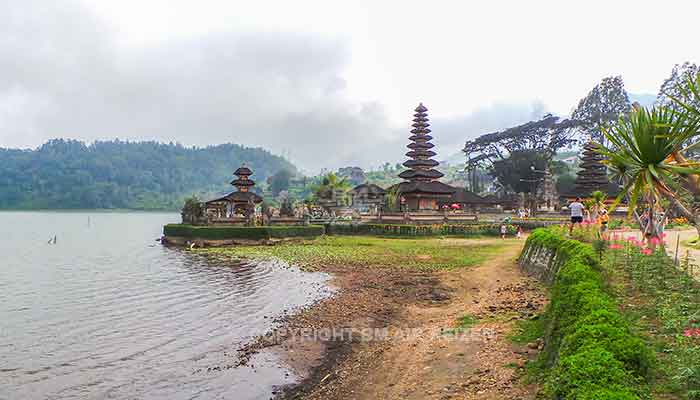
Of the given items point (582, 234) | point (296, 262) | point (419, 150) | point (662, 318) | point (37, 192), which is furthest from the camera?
point (37, 192)

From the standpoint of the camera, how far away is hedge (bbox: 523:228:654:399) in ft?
15.7

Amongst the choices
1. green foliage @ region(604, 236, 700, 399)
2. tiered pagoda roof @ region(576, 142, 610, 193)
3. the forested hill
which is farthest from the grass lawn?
the forested hill

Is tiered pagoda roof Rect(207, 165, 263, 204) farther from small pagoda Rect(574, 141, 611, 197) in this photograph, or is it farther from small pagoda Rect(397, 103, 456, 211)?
small pagoda Rect(574, 141, 611, 197)

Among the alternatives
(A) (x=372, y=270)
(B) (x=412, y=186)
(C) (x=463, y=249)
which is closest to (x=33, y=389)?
(A) (x=372, y=270)

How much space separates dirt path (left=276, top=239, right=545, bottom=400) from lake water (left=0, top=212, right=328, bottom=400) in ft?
4.39

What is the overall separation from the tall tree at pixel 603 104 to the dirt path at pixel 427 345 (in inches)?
2680

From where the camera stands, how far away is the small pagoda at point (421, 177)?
169 feet

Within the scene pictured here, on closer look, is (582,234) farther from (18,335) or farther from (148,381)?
(18,335)

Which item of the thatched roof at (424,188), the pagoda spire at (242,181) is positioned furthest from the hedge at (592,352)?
the pagoda spire at (242,181)

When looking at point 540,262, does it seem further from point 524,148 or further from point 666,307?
point 524,148

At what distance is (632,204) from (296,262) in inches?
878

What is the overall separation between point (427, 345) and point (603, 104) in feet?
270

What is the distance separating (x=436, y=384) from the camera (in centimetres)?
823

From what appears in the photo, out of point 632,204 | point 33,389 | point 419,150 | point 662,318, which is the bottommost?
point 33,389
